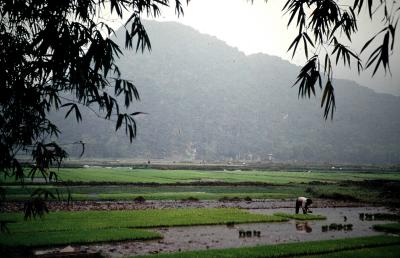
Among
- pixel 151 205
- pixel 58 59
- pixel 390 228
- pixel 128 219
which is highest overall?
pixel 58 59

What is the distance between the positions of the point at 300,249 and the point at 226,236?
226 inches

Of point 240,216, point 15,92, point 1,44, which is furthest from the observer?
point 240,216

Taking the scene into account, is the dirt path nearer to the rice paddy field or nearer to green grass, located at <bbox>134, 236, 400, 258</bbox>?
the rice paddy field

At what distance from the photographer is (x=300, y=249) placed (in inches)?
699

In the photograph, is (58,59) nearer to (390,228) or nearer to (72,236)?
(72,236)

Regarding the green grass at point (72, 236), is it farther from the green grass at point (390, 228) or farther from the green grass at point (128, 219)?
the green grass at point (390, 228)

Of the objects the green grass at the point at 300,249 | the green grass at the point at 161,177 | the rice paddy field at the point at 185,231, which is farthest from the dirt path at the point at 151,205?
the green grass at the point at 161,177

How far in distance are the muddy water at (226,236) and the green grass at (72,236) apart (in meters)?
0.62

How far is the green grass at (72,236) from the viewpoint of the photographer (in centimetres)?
1738

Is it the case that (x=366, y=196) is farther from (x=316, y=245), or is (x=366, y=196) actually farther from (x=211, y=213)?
(x=316, y=245)

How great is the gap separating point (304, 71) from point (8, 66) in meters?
5.13

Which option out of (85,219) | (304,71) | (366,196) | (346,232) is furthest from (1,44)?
(366,196)

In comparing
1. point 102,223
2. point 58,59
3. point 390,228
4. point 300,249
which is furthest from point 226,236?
point 58,59

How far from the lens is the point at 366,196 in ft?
167
